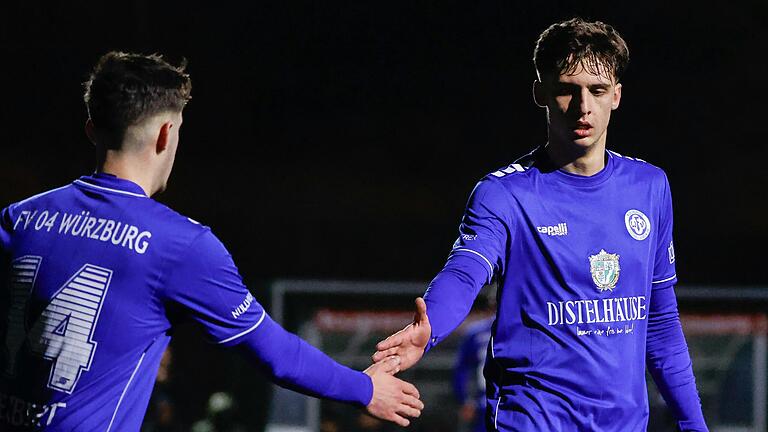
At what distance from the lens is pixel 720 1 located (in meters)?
10.8

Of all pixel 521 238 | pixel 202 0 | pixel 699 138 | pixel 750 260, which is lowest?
pixel 521 238

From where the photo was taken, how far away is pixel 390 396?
2.48 m

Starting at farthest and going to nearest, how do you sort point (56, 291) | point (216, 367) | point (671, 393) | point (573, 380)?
1. point (216, 367)
2. point (671, 393)
3. point (573, 380)
4. point (56, 291)

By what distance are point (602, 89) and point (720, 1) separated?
8.74 m

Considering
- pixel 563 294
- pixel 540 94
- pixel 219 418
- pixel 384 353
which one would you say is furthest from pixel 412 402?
pixel 219 418

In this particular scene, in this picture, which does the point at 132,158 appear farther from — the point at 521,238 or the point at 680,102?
the point at 680,102

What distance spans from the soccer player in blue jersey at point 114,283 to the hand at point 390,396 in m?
0.24

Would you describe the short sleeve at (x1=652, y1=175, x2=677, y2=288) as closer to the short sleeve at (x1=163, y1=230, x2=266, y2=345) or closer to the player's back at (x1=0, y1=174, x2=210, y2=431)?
the short sleeve at (x1=163, y1=230, x2=266, y2=345)

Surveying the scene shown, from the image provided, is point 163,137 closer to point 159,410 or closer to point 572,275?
point 572,275

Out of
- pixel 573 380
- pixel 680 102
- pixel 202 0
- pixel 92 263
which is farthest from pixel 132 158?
pixel 680 102

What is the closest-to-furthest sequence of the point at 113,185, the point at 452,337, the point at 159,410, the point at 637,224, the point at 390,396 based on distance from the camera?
the point at 113,185 → the point at 390,396 → the point at 637,224 → the point at 159,410 → the point at 452,337

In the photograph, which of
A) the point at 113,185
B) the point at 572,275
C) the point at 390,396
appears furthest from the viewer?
the point at 572,275

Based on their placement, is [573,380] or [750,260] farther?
[750,260]

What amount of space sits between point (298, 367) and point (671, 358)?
1175mm
